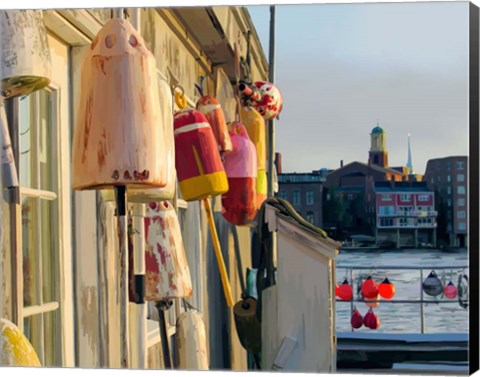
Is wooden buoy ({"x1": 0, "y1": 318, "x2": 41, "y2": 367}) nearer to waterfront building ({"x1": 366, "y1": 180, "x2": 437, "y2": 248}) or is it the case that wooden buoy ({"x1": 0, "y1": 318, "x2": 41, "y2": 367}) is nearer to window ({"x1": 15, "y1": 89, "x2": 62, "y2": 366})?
window ({"x1": 15, "y1": 89, "x2": 62, "y2": 366})

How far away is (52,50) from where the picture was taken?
3.54 meters

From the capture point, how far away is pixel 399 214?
12.4ft

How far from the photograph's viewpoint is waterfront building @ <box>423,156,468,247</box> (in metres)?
3.65

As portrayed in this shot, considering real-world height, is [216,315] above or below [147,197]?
below

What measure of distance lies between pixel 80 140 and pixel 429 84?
124 centimetres

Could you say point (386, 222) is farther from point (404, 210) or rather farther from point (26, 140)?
point (26, 140)

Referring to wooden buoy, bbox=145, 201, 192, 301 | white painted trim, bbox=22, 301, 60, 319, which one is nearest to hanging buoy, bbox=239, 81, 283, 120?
wooden buoy, bbox=145, 201, 192, 301

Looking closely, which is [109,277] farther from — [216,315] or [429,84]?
[429,84]

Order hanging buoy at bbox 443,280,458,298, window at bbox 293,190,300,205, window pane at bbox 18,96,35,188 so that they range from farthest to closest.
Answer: window at bbox 293,190,300,205
hanging buoy at bbox 443,280,458,298
window pane at bbox 18,96,35,188

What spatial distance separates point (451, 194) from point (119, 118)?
122cm

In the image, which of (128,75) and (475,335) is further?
(475,335)

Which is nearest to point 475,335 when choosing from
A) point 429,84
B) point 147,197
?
point 429,84

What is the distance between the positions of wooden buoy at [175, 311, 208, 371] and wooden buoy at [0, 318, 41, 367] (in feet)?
1.91

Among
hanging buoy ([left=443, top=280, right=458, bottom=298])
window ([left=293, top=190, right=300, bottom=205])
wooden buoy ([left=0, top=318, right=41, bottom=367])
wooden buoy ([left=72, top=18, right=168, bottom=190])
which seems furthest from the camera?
window ([left=293, top=190, right=300, bottom=205])
